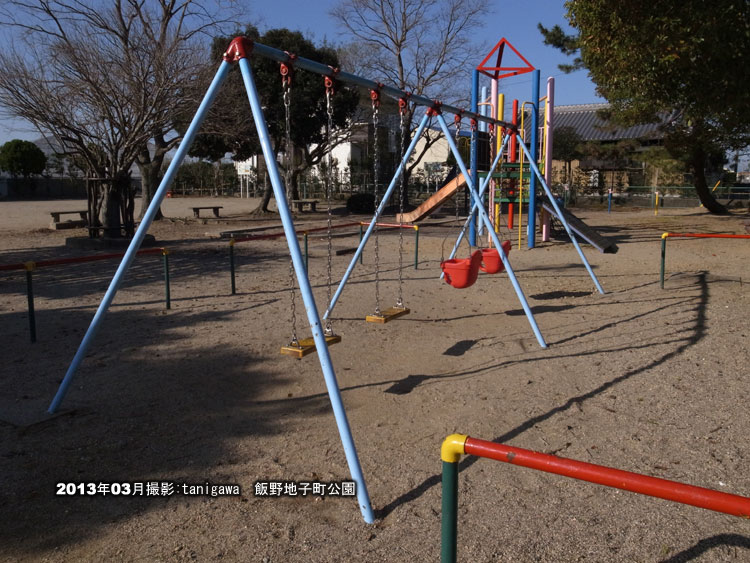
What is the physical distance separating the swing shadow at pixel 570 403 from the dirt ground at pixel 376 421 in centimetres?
2

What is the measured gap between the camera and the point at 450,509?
178 centimetres

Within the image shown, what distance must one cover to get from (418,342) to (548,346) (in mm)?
1216

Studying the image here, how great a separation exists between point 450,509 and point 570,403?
2844 millimetres

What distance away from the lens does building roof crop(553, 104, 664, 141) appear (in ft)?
122

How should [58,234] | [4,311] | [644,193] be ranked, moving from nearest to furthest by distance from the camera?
[4,311] → [58,234] → [644,193]

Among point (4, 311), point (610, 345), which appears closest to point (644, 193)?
point (610, 345)

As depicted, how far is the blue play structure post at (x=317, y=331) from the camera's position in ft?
9.52

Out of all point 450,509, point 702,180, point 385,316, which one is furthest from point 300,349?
point 702,180

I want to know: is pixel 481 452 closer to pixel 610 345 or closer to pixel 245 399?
pixel 245 399

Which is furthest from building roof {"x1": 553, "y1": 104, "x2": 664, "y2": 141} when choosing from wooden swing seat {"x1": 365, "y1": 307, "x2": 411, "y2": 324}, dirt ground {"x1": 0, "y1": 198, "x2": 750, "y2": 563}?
wooden swing seat {"x1": 365, "y1": 307, "x2": 411, "y2": 324}

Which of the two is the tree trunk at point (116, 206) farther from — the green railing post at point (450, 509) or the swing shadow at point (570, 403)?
the green railing post at point (450, 509)

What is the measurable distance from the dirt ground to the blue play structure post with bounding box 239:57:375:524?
0.64 feet

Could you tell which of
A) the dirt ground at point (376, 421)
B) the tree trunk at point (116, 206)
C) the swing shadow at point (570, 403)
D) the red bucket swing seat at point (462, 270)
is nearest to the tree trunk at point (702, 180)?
the dirt ground at point (376, 421)

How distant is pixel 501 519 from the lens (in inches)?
114
